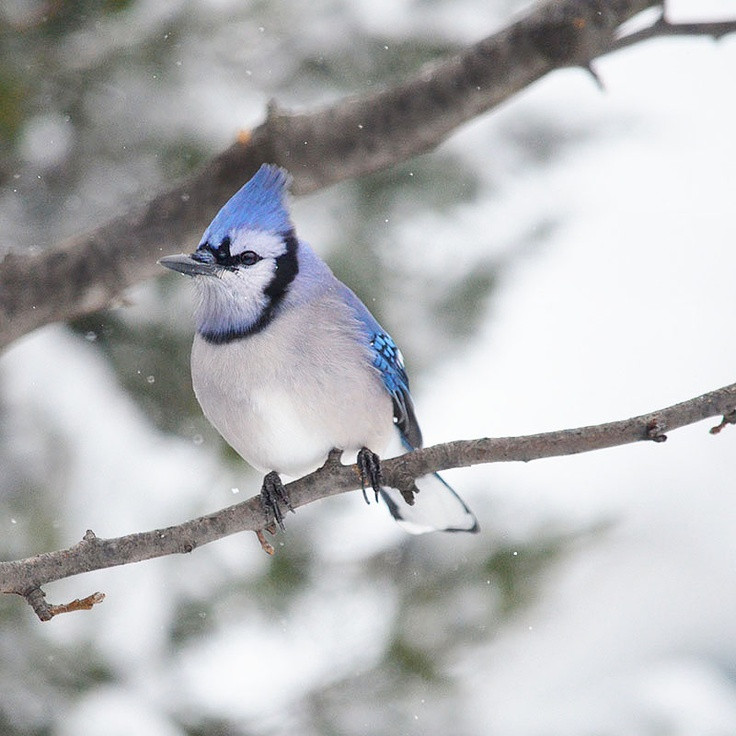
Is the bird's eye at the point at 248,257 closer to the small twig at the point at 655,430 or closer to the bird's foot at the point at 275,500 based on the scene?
the bird's foot at the point at 275,500

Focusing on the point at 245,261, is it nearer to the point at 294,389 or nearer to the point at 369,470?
the point at 294,389

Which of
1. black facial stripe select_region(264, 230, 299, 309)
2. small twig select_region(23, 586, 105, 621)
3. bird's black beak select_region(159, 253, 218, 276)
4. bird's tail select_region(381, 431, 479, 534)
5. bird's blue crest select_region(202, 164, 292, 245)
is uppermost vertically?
bird's blue crest select_region(202, 164, 292, 245)

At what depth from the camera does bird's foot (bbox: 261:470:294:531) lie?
1.64 m

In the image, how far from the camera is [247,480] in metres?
3.05

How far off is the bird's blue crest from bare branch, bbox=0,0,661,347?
1.85 ft

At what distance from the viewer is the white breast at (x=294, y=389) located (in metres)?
1.80

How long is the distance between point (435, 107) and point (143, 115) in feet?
3.44

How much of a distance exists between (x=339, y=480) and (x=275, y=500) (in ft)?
0.48

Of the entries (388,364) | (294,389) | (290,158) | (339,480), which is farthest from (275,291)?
(290,158)

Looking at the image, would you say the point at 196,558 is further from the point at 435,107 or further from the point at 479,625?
the point at 435,107

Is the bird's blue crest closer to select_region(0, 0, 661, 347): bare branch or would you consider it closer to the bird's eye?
the bird's eye

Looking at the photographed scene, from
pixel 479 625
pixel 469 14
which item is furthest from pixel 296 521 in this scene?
pixel 469 14

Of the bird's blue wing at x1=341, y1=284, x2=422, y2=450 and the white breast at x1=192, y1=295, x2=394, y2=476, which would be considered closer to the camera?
the white breast at x1=192, y1=295, x2=394, y2=476

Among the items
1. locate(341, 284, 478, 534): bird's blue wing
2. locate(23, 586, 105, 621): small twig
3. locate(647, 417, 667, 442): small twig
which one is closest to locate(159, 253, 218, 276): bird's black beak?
locate(341, 284, 478, 534): bird's blue wing
